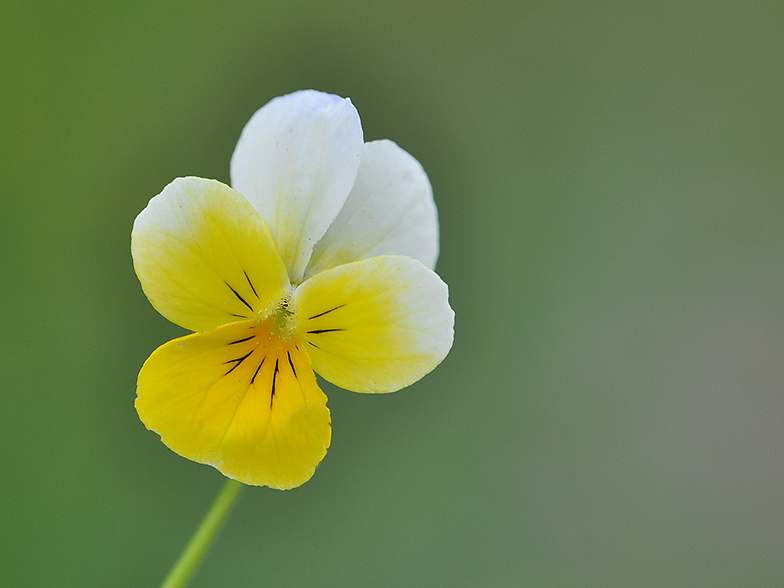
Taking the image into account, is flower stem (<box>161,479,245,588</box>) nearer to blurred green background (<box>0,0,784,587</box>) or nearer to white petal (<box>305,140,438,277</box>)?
white petal (<box>305,140,438,277</box>)

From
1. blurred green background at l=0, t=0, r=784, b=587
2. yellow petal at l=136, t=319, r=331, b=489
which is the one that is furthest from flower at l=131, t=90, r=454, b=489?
blurred green background at l=0, t=0, r=784, b=587

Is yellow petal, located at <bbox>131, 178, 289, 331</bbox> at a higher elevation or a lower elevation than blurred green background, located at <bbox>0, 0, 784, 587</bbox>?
lower

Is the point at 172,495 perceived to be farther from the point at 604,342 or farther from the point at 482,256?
the point at 604,342

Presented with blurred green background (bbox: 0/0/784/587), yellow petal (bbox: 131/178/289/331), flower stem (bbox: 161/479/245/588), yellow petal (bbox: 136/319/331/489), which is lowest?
flower stem (bbox: 161/479/245/588)

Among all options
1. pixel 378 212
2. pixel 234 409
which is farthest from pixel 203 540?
pixel 378 212

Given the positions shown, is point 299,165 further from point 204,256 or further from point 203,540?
point 203,540

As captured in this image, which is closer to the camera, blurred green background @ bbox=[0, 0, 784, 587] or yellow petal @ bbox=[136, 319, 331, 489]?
yellow petal @ bbox=[136, 319, 331, 489]

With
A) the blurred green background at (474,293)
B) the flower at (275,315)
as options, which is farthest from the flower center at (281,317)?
the blurred green background at (474,293)
